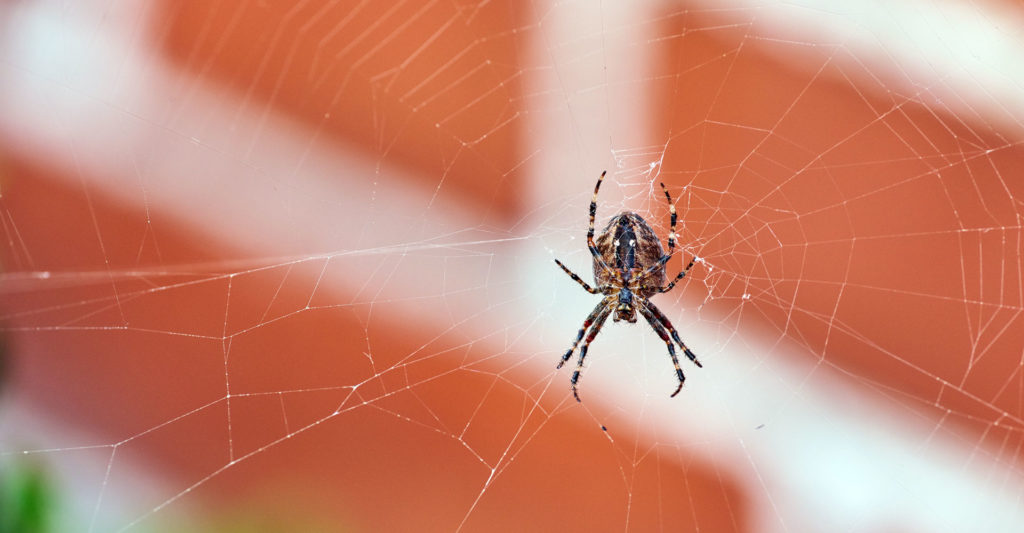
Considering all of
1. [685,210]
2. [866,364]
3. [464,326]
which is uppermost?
[685,210]

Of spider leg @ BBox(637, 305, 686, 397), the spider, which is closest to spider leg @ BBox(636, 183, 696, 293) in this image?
the spider

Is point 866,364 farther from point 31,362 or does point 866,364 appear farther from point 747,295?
point 31,362

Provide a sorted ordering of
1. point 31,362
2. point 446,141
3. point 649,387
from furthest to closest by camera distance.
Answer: point 649,387 → point 446,141 → point 31,362

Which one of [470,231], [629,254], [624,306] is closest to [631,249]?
[629,254]

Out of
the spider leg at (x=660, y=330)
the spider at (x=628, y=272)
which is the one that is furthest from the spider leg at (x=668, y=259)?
the spider leg at (x=660, y=330)

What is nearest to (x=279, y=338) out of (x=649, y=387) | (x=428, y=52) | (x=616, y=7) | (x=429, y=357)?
(x=429, y=357)

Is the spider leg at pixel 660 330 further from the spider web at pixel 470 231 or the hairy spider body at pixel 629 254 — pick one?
the spider web at pixel 470 231
